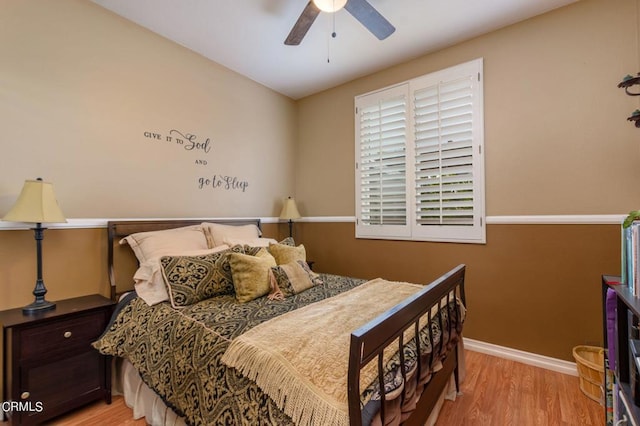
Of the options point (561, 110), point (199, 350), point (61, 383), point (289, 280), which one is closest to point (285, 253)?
point (289, 280)

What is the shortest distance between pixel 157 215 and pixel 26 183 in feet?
3.00

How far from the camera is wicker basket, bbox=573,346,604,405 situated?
194 centimetres

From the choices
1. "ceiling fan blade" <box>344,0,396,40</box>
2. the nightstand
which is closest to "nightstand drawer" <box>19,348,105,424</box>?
the nightstand

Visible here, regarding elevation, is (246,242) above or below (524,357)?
above

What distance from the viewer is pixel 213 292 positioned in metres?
2.03

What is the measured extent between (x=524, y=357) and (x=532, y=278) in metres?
0.66

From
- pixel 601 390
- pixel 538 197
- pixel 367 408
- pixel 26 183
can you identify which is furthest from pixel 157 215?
pixel 601 390

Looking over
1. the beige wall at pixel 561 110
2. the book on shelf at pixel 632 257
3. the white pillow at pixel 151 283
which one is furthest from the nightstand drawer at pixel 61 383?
the beige wall at pixel 561 110

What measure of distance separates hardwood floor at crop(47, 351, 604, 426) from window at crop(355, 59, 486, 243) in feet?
3.71

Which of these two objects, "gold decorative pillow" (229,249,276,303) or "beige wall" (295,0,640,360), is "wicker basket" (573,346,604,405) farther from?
"gold decorative pillow" (229,249,276,303)

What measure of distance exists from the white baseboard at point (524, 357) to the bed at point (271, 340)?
0.75 meters

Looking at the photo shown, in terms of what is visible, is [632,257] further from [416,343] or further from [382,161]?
[382,161]

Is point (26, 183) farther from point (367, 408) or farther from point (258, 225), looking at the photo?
point (367, 408)

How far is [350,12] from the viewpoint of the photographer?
76.0 inches
